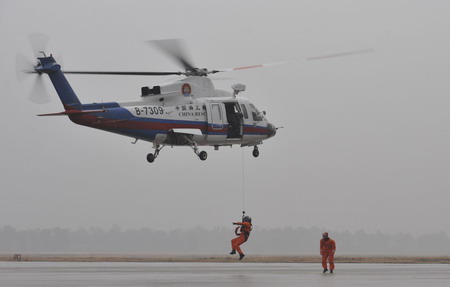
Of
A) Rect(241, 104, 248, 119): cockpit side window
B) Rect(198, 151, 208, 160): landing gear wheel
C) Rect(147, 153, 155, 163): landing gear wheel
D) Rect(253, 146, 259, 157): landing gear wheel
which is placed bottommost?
Rect(147, 153, 155, 163): landing gear wheel

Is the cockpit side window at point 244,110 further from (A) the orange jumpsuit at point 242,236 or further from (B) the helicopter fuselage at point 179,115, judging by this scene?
(A) the orange jumpsuit at point 242,236

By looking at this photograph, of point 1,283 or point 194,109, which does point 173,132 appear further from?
point 1,283

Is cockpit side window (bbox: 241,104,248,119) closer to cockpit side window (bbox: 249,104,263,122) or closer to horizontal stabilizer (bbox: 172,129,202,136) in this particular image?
cockpit side window (bbox: 249,104,263,122)

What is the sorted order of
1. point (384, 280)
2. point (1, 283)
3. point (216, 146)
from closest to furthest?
point (1, 283) → point (384, 280) → point (216, 146)

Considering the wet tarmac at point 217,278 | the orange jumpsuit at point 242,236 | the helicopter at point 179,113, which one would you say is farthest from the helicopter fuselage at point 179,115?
the wet tarmac at point 217,278

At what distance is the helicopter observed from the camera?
143ft

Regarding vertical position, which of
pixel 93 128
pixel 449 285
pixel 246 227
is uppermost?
pixel 93 128

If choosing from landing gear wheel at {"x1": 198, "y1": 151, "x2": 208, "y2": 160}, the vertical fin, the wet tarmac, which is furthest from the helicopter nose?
the wet tarmac

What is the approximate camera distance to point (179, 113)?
47062 millimetres

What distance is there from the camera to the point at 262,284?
28.2 metres

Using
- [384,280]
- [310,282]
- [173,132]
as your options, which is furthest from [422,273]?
[173,132]

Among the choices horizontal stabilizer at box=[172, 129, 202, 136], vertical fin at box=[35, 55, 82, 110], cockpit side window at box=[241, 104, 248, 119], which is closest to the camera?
vertical fin at box=[35, 55, 82, 110]

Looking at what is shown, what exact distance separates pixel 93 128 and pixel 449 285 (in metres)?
21.0

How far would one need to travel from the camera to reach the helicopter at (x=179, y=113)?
43.5 m
